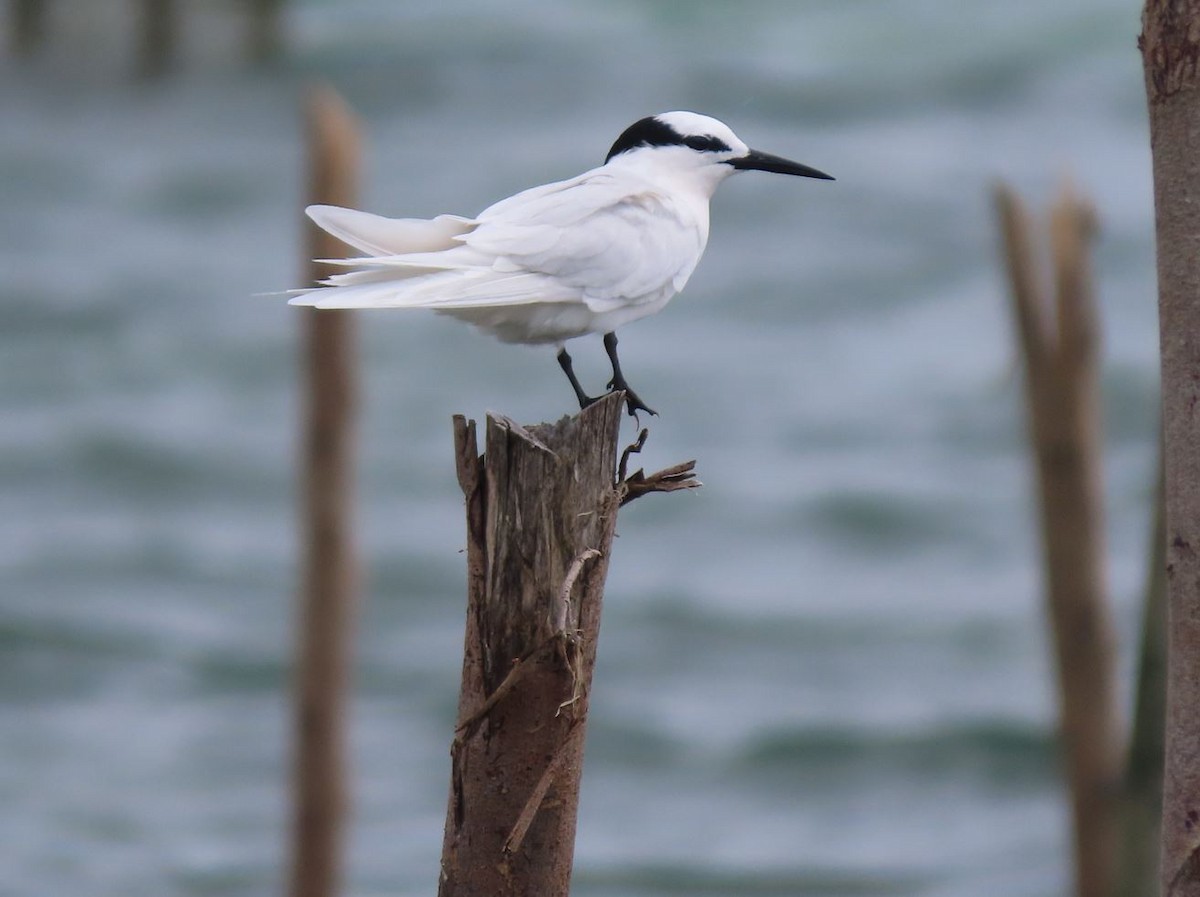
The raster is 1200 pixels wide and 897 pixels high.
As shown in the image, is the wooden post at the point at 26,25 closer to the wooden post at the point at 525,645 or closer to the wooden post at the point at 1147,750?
the wooden post at the point at 1147,750

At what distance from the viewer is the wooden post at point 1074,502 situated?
9.11 metres

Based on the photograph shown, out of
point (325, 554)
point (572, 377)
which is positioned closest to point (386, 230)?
point (572, 377)

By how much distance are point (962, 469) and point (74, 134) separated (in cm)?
1681

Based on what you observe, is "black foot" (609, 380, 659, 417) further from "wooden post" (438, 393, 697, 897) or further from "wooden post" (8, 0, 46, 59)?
"wooden post" (8, 0, 46, 59)

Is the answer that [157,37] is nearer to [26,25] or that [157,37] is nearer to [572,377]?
[26,25]

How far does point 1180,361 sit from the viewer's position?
10.7 feet

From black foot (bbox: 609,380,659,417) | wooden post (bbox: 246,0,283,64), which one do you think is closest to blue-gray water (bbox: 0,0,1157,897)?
wooden post (bbox: 246,0,283,64)

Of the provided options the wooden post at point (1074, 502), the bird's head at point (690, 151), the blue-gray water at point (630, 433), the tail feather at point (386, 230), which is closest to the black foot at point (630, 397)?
the tail feather at point (386, 230)

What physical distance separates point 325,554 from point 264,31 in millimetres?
25030

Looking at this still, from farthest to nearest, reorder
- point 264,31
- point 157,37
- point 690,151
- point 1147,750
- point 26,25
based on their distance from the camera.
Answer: point 264,31 → point 26,25 → point 157,37 → point 1147,750 → point 690,151

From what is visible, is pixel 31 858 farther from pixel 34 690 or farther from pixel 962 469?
pixel 962 469

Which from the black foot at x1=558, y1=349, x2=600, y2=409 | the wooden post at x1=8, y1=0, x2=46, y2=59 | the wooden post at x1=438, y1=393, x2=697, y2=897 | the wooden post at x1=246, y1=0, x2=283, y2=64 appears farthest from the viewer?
the wooden post at x1=246, y1=0, x2=283, y2=64

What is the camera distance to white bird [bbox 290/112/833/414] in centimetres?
420

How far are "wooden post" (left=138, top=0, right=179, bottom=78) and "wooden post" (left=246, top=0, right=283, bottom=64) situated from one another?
4.78ft
